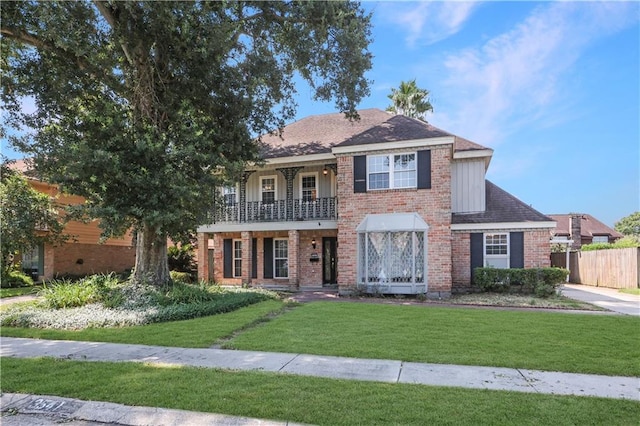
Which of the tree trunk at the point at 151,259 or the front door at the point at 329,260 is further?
the front door at the point at 329,260

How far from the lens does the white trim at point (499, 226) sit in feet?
48.8

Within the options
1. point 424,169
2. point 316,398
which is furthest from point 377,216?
point 316,398

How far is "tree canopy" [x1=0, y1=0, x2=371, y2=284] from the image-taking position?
400 inches

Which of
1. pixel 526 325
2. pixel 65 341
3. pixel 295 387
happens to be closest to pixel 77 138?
pixel 65 341

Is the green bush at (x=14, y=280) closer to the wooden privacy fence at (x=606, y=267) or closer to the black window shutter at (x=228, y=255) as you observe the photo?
the black window shutter at (x=228, y=255)

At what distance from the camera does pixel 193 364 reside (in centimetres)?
600

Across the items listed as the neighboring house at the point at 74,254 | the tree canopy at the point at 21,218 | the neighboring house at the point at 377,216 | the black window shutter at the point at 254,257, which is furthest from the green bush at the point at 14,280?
the black window shutter at the point at 254,257

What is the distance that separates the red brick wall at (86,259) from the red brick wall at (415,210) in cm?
1554

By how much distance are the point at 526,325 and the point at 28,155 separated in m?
14.0

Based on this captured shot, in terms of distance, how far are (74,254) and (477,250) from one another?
69.8 feet

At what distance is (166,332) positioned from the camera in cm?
825

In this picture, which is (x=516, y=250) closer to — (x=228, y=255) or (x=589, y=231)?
(x=228, y=255)

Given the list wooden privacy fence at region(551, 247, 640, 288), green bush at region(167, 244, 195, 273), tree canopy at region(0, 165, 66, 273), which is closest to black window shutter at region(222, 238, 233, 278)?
green bush at region(167, 244, 195, 273)

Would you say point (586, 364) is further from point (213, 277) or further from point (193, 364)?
point (213, 277)
